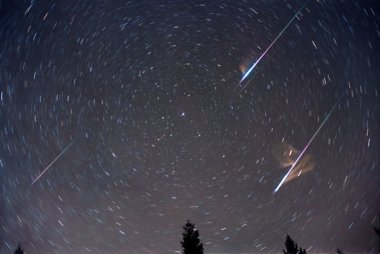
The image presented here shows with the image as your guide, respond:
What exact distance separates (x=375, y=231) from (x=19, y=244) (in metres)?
36.8

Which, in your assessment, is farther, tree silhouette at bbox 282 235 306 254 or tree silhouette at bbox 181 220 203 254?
tree silhouette at bbox 282 235 306 254

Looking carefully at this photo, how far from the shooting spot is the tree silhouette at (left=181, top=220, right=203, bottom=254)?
1363 centimetres

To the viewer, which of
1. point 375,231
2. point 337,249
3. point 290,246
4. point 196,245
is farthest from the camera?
point 337,249

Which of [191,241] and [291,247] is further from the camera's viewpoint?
[291,247]

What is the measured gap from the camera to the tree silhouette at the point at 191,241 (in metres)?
13.6

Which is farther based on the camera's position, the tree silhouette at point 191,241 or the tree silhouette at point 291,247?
the tree silhouette at point 291,247

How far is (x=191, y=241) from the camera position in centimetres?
1392

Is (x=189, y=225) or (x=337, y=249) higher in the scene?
(x=337, y=249)

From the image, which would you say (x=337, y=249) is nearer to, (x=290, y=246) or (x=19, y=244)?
(x=290, y=246)

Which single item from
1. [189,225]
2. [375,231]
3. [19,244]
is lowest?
[189,225]

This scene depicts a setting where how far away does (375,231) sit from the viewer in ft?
81.1

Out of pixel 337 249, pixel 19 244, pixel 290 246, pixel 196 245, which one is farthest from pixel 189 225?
pixel 337 249

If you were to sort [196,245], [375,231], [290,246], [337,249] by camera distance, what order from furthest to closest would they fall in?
[337,249] → [375,231] → [290,246] → [196,245]

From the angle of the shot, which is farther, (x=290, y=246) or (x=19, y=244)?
(x=19, y=244)
